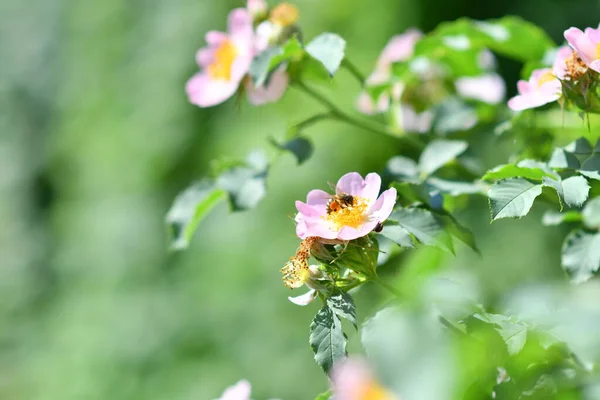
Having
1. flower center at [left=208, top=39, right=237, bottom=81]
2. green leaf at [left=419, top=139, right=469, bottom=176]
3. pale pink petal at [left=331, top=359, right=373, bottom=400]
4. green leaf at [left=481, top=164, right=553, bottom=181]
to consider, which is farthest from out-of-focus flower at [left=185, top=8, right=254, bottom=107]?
pale pink petal at [left=331, top=359, right=373, bottom=400]

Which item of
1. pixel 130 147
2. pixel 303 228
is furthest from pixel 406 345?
pixel 130 147

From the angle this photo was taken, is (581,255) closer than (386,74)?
Yes

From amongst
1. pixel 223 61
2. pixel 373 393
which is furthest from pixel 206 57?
pixel 373 393

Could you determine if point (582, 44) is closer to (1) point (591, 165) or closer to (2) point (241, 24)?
(1) point (591, 165)

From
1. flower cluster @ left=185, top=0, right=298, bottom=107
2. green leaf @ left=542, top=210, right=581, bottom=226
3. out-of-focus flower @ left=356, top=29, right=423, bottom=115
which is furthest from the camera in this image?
out-of-focus flower @ left=356, top=29, right=423, bottom=115

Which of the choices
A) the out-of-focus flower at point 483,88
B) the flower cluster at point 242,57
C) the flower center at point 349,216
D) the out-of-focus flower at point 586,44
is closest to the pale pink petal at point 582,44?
the out-of-focus flower at point 586,44

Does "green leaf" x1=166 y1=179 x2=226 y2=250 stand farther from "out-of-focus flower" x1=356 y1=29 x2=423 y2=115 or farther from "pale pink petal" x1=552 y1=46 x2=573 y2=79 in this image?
"pale pink petal" x1=552 y1=46 x2=573 y2=79
